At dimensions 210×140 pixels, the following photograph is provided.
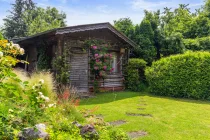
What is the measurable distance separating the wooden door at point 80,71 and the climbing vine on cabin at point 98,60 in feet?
1.26

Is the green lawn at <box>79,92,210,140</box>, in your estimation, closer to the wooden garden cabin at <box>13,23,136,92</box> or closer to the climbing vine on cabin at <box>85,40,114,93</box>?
the climbing vine on cabin at <box>85,40,114,93</box>

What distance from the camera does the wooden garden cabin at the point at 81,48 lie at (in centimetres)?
996

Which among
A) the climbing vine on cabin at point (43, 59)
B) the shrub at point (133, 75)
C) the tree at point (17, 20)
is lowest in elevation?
the shrub at point (133, 75)

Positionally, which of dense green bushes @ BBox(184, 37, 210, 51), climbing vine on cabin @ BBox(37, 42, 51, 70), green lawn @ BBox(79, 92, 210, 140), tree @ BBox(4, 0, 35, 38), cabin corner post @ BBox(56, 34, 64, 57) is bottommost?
green lawn @ BBox(79, 92, 210, 140)

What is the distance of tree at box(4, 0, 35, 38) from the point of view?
29.1 m

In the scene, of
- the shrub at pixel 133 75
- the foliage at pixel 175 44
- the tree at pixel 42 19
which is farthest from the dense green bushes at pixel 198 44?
the tree at pixel 42 19

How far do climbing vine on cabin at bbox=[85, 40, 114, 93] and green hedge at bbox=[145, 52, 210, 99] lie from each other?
270cm

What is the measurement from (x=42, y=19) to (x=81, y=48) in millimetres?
25642

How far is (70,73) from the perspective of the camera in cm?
1043

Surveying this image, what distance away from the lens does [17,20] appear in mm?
31000

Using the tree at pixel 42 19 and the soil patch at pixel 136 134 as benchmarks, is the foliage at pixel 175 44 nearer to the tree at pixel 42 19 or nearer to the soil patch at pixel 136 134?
the soil patch at pixel 136 134

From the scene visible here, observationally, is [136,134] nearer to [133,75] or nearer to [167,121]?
[167,121]

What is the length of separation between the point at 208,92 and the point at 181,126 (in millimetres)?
4980

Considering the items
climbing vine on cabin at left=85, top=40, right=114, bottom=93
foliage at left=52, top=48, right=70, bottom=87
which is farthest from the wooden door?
foliage at left=52, top=48, right=70, bottom=87
